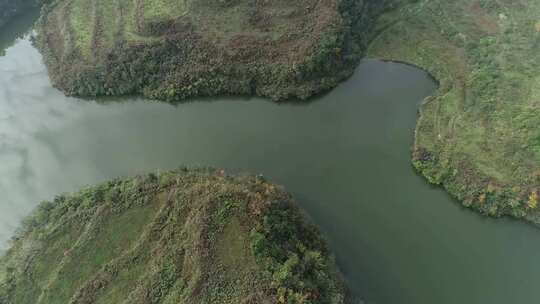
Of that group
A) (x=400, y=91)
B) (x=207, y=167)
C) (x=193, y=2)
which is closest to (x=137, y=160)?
(x=207, y=167)

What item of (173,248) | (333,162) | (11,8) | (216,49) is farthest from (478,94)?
(11,8)

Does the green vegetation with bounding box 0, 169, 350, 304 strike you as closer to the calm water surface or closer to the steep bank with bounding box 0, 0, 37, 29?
the calm water surface

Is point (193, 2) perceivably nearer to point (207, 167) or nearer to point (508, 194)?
point (207, 167)

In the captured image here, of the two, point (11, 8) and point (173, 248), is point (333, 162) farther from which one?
point (11, 8)

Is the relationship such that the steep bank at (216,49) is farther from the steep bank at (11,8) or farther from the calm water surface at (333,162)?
the steep bank at (11,8)

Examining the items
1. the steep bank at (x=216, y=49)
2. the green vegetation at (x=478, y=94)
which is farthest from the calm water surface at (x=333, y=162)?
the steep bank at (x=216, y=49)

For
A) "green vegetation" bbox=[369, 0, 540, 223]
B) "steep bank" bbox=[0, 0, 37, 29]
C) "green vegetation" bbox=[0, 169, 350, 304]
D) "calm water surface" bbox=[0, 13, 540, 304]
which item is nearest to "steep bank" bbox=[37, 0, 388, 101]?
"calm water surface" bbox=[0, 13, 540, 304]

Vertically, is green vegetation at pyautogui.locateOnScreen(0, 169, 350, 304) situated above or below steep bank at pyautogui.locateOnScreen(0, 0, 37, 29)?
below
